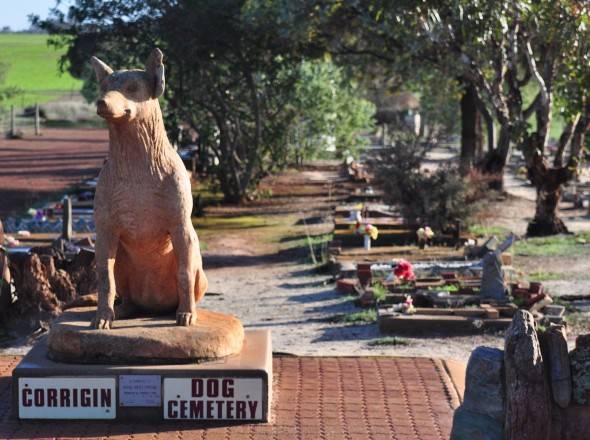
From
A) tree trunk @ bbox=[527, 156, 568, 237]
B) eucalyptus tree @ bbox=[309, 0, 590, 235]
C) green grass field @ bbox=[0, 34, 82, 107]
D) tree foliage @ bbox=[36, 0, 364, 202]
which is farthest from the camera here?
green grass field @ bbox=[0, 34, 82, 107]

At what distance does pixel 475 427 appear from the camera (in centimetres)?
695

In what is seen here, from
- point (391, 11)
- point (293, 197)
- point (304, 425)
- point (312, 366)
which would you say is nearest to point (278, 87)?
point (293, 197)

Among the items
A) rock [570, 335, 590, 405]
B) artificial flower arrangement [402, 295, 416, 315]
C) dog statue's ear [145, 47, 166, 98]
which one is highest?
dog statue's ear [145, 47, 166, 98]

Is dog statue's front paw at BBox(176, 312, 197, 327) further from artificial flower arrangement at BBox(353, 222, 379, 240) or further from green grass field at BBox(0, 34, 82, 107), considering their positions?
green grass field at BBox(0, 34, 82, 107)

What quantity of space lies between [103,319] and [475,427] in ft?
10.4

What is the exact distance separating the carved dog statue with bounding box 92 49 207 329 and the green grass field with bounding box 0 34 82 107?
191ft

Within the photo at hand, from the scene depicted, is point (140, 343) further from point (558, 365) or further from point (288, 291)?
point (288, 291)

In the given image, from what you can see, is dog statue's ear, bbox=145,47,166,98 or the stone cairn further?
dog statue's ear, bbox=145,47,166,98

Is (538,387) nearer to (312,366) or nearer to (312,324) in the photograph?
(312,366)

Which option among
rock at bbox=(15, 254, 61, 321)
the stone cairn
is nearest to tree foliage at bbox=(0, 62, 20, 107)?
rock at bbox=(15, 254, 61, 321)

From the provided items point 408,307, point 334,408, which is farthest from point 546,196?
point 334,408

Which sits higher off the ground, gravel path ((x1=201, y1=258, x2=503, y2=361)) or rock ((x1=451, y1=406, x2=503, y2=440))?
rock ((x1=451, y1=406, x2=503, y2=440))

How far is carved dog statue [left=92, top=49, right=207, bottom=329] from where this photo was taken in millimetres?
8820

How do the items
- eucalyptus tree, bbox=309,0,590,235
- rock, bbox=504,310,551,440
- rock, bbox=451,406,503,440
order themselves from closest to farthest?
rock, bbox=504,310,551,440
rock, bbox=451,406,503,440
eucalyptus tree, bbox=309,0,590,235
